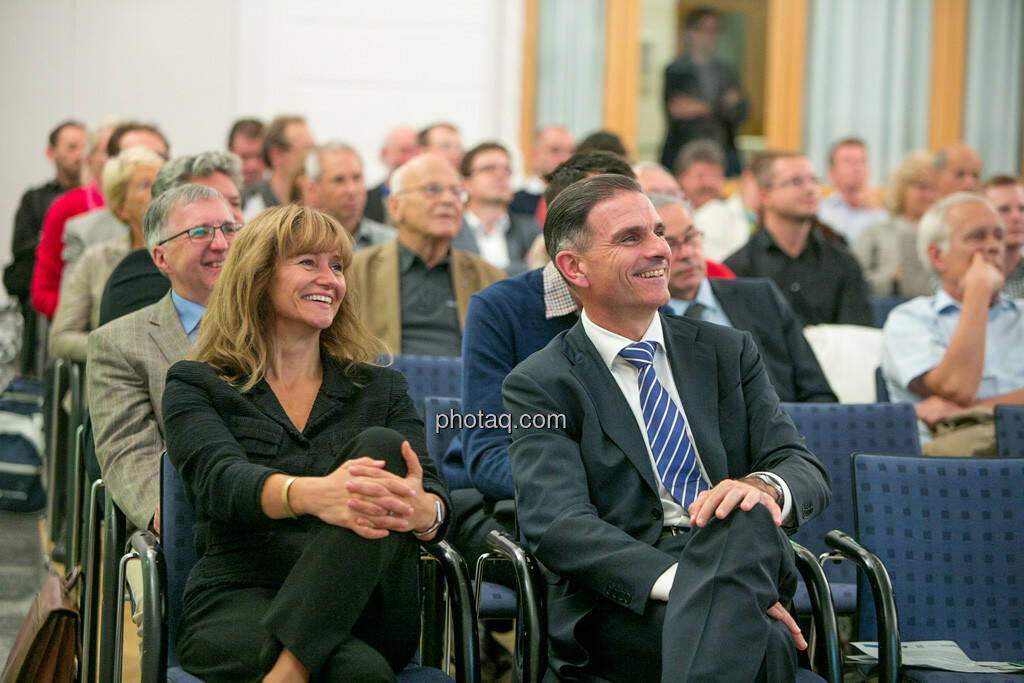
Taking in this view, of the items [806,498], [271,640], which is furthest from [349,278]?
[806,498]

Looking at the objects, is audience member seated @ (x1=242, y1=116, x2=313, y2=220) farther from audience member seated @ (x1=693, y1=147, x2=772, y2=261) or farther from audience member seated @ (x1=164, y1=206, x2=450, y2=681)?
audience member seated @ (x1=164, y1=206, x2=450, y2=681)

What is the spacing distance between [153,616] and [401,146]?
527cm

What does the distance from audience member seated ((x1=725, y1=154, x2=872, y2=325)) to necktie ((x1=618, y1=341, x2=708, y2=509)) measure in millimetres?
2897

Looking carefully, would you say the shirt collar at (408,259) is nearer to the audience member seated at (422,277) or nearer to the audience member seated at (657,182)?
the audience member seated at (422,277)

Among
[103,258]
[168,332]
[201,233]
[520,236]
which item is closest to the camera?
[168,332]

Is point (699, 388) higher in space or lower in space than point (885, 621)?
higher

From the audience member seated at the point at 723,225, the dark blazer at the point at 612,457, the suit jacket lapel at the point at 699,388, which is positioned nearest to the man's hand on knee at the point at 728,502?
the dark blazer at the point at 612,457

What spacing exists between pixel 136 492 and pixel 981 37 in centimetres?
848

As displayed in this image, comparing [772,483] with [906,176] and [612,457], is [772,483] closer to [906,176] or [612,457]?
[612,457]

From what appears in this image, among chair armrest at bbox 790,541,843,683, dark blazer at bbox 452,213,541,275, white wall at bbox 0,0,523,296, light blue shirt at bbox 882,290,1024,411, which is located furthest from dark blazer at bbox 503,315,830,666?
white wall at bbox 0,0,523,296

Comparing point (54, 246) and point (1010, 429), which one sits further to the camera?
point (54, 246)

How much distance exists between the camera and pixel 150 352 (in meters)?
2.78

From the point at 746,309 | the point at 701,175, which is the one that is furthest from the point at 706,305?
the point at 701,175

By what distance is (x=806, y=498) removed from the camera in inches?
89.0
